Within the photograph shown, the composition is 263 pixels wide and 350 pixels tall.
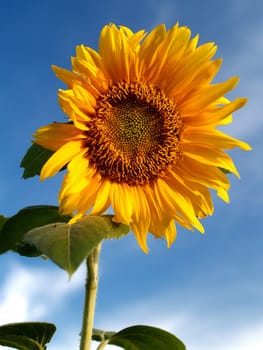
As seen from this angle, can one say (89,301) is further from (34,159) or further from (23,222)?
(34,159)

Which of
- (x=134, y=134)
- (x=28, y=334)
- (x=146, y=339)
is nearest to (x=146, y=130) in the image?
(x=134, y=134)

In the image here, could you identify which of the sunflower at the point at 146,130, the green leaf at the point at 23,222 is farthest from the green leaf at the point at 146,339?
the green leaf at the point at 23,222

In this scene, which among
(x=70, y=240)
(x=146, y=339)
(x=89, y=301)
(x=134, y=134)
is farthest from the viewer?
(x=134, y=134)

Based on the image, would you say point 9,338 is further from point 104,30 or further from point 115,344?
point 104,30

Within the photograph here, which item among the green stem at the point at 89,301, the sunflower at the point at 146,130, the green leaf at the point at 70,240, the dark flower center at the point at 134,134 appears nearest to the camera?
the green leaf at the point at 70,240

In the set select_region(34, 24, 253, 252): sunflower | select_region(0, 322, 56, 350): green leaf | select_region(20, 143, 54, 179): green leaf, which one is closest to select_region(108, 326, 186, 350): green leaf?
select_region(0, 322, 56, 350): green leaf

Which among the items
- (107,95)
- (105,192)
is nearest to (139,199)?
(105,192)

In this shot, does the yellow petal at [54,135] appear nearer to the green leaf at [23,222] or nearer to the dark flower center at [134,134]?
the dark flower center at [134,134]
